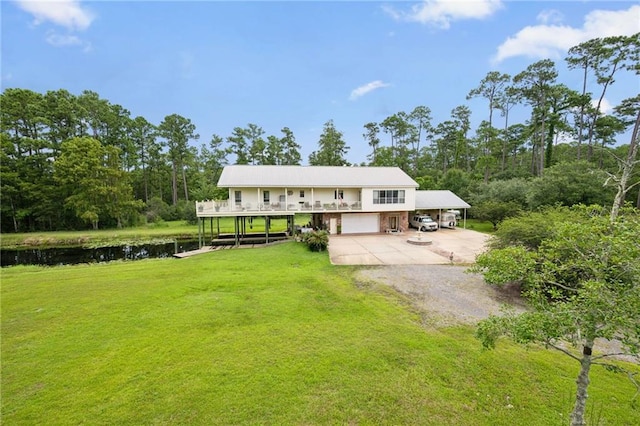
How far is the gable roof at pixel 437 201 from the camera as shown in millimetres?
25016

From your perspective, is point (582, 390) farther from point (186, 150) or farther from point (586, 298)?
point (186, 150)

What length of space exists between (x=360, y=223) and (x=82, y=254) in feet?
71.5

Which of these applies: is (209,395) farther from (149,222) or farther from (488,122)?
(488,122)

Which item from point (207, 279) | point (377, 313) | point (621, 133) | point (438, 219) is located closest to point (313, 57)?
point (438, 219)

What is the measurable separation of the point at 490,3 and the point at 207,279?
20021 millimetres

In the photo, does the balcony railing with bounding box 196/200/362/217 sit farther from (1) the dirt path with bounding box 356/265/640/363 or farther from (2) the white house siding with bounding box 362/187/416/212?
(1) the dirt path with bounding box 356/265/640/363

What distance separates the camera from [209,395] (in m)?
4.36

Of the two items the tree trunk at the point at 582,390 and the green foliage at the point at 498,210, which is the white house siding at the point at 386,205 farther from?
the tree trunk at the point at 582,390

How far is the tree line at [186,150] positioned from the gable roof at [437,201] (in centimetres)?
328

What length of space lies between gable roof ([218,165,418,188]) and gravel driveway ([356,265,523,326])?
11.0 meters

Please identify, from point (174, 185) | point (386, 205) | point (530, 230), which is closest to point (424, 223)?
point (386, 205)

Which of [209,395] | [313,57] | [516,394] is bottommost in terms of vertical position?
[516,394]

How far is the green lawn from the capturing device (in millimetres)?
4078

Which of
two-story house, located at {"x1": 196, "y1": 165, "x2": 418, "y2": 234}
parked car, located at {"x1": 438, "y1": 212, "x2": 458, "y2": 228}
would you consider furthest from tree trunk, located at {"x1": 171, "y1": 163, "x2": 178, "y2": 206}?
parked car, located at {"x1": 438, "y1": 212, "x2": 458, "y2": 228}
